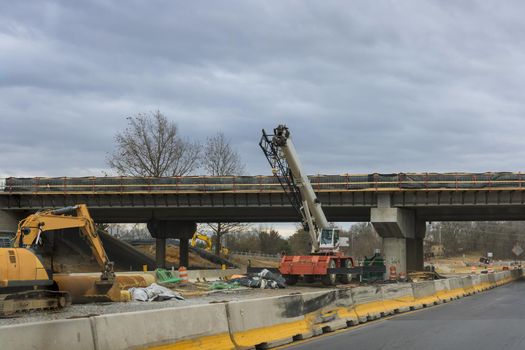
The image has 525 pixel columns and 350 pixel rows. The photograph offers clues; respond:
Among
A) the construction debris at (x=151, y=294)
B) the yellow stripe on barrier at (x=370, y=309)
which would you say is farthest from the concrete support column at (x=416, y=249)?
the yellow stripe on barrier at (x=370, y=309)

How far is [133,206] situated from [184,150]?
20432 millimetres

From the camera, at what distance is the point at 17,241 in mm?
18531

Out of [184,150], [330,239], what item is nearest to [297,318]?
[330,239]

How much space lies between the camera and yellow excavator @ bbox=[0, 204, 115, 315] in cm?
1538

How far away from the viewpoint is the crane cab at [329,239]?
A: 108 ft

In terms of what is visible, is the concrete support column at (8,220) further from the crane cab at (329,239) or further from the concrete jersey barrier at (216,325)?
the concrete jersey barrier at (216,325)

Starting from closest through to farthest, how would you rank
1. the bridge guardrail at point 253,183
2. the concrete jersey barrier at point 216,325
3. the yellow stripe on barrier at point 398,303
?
the concrete jersey barrier at point 216,325 → the yellow stripe on barrier at point 398,303 → the bridge guardrail at point 253,183

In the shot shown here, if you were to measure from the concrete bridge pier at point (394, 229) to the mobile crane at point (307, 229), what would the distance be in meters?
11.6

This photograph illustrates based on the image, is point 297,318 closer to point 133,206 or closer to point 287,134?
point 287,134

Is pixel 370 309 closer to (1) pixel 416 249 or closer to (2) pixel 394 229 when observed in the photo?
(2) pixel 394 229

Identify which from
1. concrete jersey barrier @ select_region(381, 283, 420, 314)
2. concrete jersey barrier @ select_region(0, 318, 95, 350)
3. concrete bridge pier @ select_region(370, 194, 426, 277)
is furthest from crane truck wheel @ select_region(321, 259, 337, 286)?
concrete jersey barrier @ select_region(0, 318, 95, 350)

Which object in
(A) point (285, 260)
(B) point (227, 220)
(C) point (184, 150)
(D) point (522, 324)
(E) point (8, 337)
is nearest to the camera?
(E) point (8, 337)

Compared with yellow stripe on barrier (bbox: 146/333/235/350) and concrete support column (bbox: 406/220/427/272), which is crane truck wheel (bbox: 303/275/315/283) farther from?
yellow stripe on barrier (bbox: 146/333/235/350)

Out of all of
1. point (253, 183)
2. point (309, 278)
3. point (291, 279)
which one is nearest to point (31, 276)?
point (291, 279)
